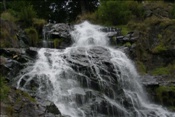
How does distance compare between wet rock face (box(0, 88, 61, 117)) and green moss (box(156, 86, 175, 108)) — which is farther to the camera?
green moss (box(156, 86, 175, 108))

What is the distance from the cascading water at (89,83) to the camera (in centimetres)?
1252

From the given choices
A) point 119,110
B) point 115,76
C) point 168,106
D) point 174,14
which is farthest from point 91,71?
point 174,14

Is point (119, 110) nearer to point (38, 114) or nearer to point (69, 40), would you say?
point (38, 114)

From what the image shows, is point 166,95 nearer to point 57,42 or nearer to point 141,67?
point 141,67

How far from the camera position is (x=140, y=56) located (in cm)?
1744

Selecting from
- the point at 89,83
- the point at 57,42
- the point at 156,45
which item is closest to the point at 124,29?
the point at 156,45

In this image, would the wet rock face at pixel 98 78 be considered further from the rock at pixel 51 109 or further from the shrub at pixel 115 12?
the shrub at pixel 115 12

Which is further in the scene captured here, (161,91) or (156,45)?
(156,45)

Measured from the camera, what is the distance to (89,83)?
1378 centimetres

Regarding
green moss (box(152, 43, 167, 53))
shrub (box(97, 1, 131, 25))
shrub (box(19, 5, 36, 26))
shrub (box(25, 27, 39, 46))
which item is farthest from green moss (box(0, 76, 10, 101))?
shrub (box(97, 1, 131, 25))

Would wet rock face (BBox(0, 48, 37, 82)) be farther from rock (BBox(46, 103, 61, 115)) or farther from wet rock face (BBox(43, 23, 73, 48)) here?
rock (BBox(46, 103, 61, 115))

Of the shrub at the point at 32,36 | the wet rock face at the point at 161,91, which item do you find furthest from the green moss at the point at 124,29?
the shrub at the point at 32,36

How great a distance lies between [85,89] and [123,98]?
5.40 feet

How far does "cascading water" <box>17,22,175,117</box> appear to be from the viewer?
12.5 metres
